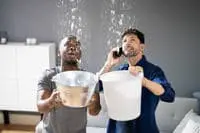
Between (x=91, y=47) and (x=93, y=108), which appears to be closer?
(x=93, y=108)

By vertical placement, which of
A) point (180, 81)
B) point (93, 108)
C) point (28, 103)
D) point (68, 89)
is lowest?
point (28, 103)

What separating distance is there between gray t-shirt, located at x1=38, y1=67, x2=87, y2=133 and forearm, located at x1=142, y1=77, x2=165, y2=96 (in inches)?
19.1

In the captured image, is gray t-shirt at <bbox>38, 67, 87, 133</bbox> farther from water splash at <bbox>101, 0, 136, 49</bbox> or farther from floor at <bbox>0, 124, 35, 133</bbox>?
floor at <bbox>0, 124, 35, 133</bbox>

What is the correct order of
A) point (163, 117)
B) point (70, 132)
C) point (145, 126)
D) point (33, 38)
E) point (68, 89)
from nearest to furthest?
point (68, 89) → point (145, 126) → point (70, 132) → point (163, 117) → point (33, 38)

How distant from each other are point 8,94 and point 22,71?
1.17 ft

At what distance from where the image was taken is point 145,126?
1.84m

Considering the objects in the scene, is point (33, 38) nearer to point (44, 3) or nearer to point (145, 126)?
point (44, 3)

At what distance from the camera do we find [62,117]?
207 cm

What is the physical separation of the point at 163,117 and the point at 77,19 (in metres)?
1.48

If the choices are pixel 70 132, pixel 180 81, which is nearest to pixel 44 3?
pixel 180 81

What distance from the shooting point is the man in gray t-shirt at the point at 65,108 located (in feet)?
6.55

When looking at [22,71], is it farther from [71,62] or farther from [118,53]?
[118,53]

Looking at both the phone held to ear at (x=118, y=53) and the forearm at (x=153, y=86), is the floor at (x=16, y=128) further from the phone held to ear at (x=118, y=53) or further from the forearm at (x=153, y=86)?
the forearm at (x=153, y=86)

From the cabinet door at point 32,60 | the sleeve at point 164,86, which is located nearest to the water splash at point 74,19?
the cabinet door at point 32,60
